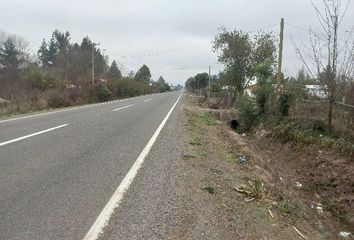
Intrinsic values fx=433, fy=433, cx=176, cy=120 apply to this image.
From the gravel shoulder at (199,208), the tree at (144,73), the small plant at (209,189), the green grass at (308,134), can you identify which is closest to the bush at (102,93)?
the green grass at (308,134)

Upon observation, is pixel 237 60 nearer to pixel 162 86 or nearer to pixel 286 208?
pixel 286 208

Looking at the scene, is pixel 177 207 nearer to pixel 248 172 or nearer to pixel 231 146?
pixel 248 172

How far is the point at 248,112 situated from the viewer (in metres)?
24.5

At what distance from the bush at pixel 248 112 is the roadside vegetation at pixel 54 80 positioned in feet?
45.1

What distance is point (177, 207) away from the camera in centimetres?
584

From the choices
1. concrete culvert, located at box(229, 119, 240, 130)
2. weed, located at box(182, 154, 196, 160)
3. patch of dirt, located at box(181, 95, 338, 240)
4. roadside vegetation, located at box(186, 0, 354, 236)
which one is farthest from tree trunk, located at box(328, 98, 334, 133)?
concrete culvert, located at box(229, 119, 240, 130)

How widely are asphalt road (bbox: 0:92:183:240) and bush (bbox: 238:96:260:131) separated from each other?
1202 centimetres

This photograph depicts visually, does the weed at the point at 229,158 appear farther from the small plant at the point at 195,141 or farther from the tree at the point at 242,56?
the tree at the point at 242,56

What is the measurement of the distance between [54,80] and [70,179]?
4289 centimetres

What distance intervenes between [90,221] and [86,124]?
1044 centimetres

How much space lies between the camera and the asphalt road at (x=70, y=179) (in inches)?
196

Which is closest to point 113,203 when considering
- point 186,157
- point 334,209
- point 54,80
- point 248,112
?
point 186,157

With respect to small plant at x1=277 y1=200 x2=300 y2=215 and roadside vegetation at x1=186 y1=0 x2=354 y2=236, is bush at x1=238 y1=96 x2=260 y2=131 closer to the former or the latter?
roadside vegetation at x1=186 y1=0 x2=354 y2=236

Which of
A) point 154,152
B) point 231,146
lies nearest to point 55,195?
point 154,152
